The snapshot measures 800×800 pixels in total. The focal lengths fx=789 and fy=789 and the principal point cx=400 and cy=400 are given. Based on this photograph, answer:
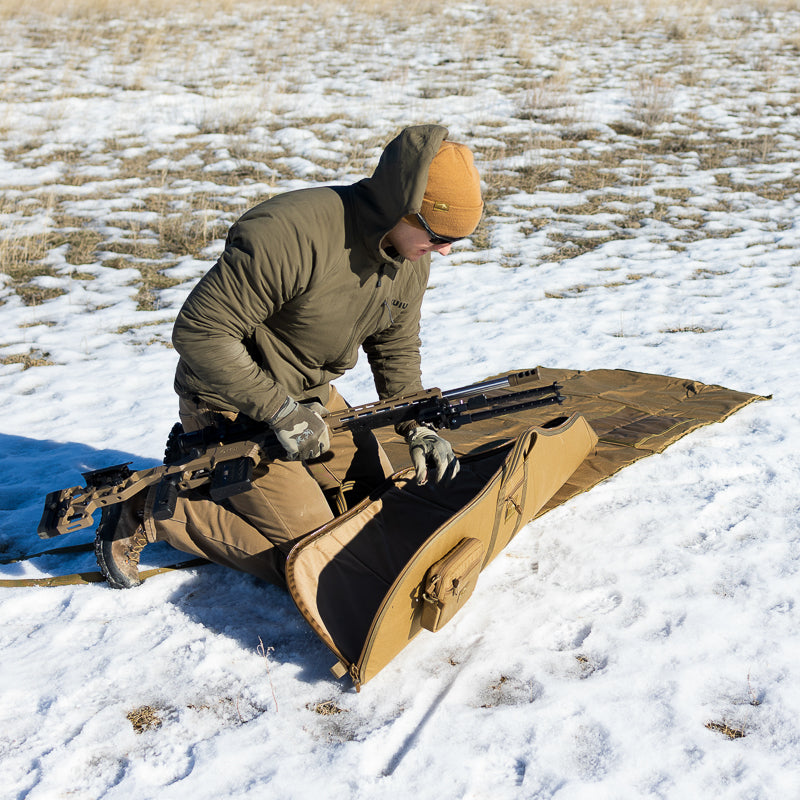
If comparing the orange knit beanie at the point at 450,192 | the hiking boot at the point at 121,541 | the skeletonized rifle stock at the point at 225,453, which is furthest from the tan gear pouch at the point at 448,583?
the hiking boot at the point at 121,541

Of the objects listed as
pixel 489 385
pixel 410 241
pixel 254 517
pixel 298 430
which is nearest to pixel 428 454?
pixel 489 385

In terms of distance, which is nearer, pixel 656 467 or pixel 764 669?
pixel 764 669

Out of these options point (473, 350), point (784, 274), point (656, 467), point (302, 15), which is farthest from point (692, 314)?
point (302, 15)

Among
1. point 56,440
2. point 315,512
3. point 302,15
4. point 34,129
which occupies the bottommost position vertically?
point 56,440

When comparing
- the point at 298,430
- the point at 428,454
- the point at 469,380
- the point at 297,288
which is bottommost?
the point at 469,380

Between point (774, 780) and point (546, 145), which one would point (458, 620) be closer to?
point (774, 780)

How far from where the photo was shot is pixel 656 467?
3.66 meters

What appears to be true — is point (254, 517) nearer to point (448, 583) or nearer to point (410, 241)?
point (448, 583)

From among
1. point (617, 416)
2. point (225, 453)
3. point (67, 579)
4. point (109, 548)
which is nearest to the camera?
point (225, 453)

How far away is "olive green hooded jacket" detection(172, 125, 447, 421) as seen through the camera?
2.47m

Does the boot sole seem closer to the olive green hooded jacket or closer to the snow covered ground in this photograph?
the snow covered ground

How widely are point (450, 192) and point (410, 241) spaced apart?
0.23m

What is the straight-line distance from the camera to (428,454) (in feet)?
9.45

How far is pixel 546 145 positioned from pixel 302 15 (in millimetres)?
8056
